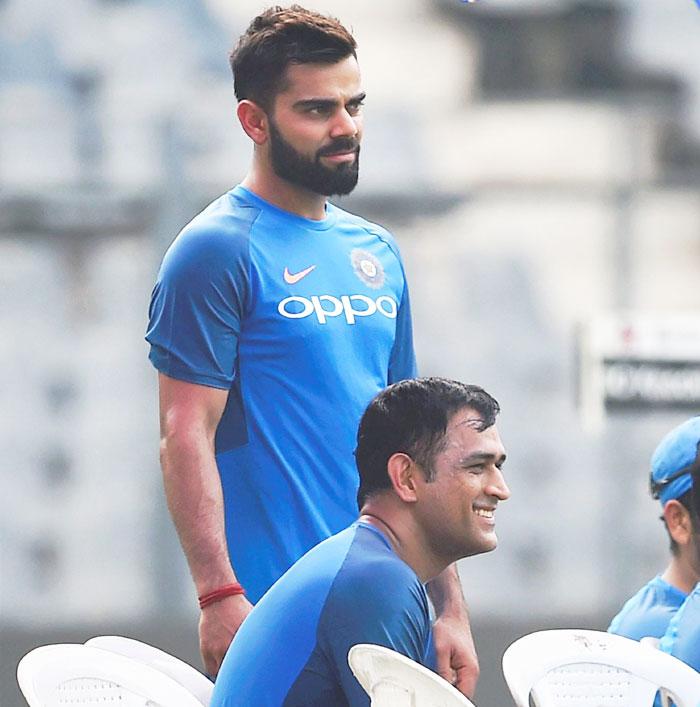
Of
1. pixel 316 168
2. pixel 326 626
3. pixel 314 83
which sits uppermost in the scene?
pixel 314 83

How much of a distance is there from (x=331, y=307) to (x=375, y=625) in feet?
2.20

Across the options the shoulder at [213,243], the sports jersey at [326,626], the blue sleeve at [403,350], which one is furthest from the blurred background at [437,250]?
the sports jersey at [326,626]

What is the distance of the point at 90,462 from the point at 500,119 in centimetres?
204

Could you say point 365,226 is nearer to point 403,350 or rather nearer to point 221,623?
point 403,350

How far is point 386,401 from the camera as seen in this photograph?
265 centimetres

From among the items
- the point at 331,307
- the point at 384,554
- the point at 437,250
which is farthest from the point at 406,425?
the point at 437,250

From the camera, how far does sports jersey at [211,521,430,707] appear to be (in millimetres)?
2393

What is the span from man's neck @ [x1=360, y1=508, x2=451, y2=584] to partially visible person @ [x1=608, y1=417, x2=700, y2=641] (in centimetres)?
99

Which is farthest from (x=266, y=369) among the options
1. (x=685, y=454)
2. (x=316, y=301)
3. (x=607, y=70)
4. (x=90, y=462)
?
(x=607, y=70)

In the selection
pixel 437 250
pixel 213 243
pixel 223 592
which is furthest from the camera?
pixel 437 250

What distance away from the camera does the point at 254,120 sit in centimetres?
292

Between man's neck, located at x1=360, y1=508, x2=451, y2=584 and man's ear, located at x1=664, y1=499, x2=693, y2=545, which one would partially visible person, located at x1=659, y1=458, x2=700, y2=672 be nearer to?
man's ear, located at x1=664, y1=499, x2=693, y2=545

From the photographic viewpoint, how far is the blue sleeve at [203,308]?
281 centimetres

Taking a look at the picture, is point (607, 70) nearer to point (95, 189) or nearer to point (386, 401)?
point (95, 189)
